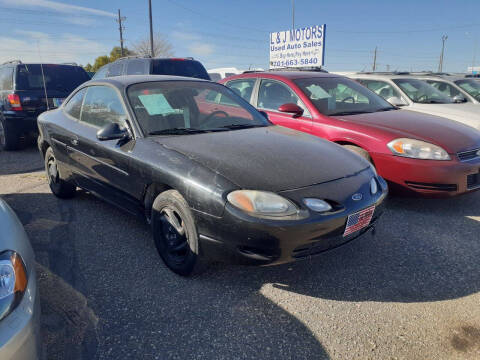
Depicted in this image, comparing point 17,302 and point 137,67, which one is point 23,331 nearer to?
point 17,302

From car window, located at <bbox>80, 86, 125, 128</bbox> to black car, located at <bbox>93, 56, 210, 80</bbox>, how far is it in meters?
4.40

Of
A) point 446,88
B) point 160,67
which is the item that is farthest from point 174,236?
point 446,88

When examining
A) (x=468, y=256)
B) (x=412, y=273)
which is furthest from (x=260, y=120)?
(x=468, y=256)

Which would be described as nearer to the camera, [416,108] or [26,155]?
[416,108]

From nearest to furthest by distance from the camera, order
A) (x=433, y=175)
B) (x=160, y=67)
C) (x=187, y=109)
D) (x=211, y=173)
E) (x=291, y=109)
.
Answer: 1. (x=211, y=173)
2. (x=187, y=109)
3. (x=433, y=175)
4. (x=291, y=109)
5. (x=160, y=67)

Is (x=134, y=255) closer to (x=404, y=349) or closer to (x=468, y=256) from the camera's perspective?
(x=404, y=349)

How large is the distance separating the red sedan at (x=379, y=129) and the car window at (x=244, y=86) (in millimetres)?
19

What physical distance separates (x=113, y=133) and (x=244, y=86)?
3069mm

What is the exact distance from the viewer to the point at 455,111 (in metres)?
6.14

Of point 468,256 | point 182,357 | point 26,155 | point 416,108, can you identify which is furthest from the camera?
point 26,155

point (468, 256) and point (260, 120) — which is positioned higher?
point (260, 120)

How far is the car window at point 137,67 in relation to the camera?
318 inches

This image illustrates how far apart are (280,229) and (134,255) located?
146 cm

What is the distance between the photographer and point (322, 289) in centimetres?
259
